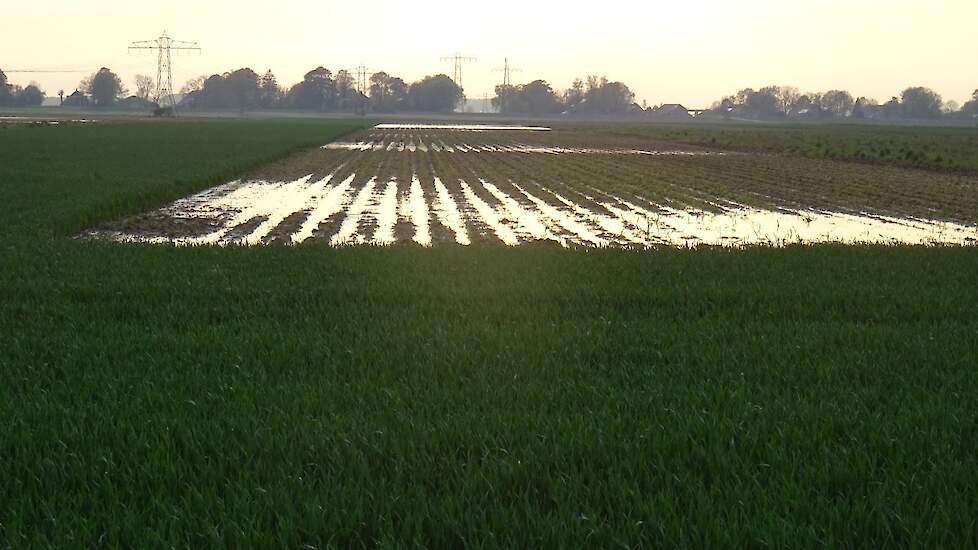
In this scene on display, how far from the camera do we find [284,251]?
12.4 meters

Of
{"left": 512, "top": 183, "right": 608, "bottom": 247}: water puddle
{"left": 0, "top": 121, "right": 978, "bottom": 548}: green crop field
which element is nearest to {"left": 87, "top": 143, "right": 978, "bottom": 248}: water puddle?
{"left": 512, "top": 183, "right": 608, "bottom": 247}: water puddle

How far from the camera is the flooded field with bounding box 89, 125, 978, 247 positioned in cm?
1664

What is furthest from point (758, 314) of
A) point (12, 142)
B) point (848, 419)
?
point (12, 142)

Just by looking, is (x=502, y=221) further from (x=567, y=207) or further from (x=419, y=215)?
(x=567, y=207)

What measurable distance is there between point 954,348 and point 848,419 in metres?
2.58

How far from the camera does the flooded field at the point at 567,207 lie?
16.6 m

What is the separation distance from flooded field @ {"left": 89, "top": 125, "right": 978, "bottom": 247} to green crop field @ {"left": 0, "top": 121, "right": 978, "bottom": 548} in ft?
18.0

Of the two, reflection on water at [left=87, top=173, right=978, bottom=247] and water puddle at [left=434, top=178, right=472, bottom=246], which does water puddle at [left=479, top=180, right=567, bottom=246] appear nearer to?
reflection on water at [left=87, top=173, right=978, bottom=247]

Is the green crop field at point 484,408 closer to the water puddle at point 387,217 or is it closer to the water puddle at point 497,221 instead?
the water puddle at point 497,221

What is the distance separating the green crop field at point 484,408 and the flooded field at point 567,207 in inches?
216

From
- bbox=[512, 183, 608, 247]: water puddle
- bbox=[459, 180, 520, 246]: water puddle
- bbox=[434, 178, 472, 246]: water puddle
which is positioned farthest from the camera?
bbox=[434, 178, 472, 246]: water puddle

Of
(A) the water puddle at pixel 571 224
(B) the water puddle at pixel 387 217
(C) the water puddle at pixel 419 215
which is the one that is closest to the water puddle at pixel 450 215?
(C) the water puddle at pixel 419 215

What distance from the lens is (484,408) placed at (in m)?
5.39

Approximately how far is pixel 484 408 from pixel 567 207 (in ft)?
55.5
